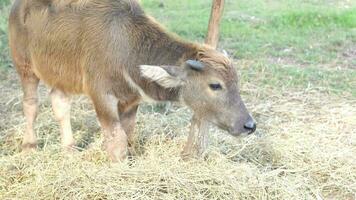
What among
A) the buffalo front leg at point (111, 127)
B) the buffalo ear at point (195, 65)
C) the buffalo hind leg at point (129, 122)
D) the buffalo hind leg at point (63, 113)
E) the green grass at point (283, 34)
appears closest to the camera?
the buffalo ear at point (195, 65)

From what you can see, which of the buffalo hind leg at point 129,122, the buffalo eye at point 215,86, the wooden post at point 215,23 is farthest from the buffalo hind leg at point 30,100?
the buffalo eye at point 215,86

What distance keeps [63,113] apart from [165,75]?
1.58 meters

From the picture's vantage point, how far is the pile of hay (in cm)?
460

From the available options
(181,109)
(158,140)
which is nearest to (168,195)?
(158,140)

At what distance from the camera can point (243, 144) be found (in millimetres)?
5602

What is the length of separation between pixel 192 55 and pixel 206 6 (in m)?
8.40

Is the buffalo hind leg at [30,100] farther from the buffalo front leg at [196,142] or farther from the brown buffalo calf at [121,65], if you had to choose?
the buffalo front leg at [196,142]

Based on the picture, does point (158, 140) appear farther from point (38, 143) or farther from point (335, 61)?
point (335, 61)

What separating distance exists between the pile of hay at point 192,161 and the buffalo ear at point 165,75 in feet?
2.18

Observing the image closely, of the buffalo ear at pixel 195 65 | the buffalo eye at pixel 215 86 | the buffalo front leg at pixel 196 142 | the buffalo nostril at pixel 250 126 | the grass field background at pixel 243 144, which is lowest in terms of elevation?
the grass field background at pixel 243 144

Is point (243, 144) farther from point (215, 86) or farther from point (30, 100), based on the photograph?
point (30, 100)

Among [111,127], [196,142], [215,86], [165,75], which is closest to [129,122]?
[111,127]

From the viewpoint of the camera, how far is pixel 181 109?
6.71 meters

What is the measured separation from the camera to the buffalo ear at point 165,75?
15.1 feet
